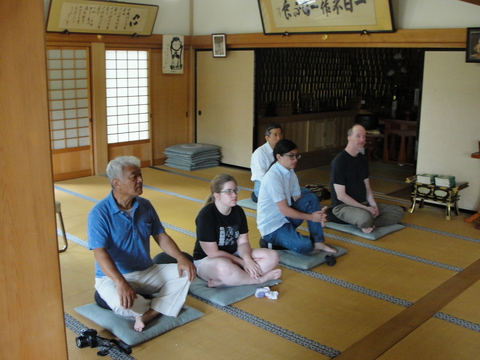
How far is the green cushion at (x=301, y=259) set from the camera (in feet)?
13.7

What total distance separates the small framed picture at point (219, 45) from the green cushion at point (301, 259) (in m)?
4.50

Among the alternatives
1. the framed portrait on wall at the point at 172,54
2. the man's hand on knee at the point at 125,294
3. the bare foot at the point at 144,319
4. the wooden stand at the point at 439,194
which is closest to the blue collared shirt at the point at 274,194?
the bare foot at the point at 144,319

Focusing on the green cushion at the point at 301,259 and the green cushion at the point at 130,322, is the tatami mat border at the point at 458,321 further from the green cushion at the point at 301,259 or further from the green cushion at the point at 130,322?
the green cushion at the point at 130,322

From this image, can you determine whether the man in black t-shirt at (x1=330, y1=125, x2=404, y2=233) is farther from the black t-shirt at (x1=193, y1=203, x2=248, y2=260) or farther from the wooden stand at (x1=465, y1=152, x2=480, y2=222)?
the black t-shirt at (x1=193, y1=203, x2=248, y2=260)

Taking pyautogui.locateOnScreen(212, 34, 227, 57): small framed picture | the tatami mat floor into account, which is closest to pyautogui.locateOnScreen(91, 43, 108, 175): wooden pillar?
pyautogui.locateOnScreen(212, 34, 227, 57): small framed picture

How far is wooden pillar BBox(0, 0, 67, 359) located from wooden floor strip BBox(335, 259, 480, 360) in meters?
1.81

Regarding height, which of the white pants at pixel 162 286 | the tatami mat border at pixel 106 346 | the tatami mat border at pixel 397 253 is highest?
the white pants at pixel 162 286

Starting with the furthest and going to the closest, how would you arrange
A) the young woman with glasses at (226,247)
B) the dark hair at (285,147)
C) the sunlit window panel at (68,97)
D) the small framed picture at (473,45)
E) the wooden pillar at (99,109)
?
the wooden pillar at (99,109) < the sunlit window panel at (68,97) < the small framed picture at (473,45) < the dark hair at (285,147) < the young woman with glasses at (226,247)

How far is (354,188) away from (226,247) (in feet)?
6.18

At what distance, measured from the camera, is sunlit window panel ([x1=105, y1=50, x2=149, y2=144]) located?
305 inches

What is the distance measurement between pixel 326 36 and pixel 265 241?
335 centimetres

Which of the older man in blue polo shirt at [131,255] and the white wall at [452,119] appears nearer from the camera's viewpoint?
the older man in blue polo shirt at [131,255]

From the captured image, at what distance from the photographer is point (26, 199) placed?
4.93 ft

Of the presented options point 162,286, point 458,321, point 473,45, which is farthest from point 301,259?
point 473,45
